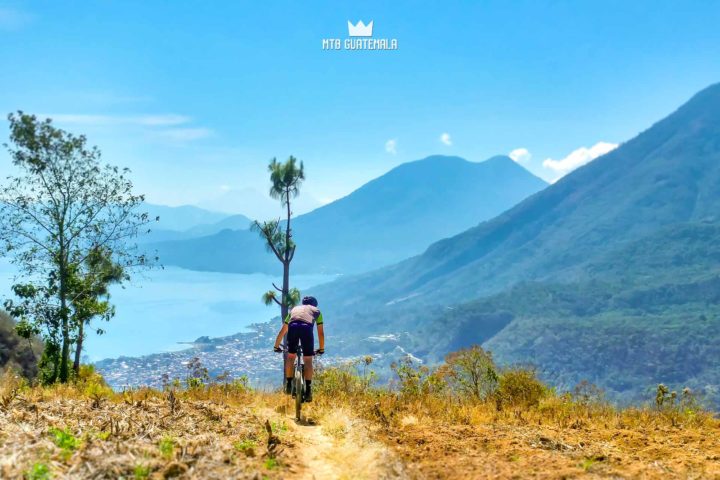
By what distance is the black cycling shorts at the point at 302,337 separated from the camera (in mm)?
11969

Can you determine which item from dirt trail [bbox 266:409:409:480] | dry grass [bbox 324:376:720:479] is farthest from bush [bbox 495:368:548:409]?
dirt trail [bbox 266:409:409:480]

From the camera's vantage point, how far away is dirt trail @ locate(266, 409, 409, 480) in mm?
7904

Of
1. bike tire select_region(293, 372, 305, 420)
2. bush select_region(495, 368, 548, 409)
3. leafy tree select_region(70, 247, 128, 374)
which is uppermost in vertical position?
leafy tree select_region(70, 247, 128, 374)

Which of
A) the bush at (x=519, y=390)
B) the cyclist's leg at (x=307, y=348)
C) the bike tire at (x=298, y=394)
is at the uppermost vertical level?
the cyclist's leg at (x=307, y=348)

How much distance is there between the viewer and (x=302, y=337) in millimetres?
11984

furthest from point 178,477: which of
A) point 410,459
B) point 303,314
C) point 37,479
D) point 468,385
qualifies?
point 468,385

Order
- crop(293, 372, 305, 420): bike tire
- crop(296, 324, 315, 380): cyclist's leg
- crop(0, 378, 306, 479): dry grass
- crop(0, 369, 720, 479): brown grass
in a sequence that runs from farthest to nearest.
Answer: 1. crop(296, 324, 315, 380): cyclist's leg
2. crop(293, 372, 305, 420): bike tire
3. crop(0, 369, 720, 479): brown grass
4. crop(0, 378, 306, 479): dry grass

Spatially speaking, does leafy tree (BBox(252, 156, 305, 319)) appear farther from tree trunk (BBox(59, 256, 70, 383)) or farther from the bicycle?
the bicycle

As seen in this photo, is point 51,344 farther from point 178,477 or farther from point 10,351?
point 178,477

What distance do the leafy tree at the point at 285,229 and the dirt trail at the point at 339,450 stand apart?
26996 millimetres

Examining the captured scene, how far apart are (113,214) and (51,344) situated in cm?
612

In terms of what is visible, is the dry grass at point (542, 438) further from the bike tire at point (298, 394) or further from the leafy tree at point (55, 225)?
the leafy tree at point (55, 225)

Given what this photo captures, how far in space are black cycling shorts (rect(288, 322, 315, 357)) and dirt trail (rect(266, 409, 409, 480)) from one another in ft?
4.86

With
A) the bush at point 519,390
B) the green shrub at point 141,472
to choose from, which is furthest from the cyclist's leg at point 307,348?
the green shrub at point 141,472
